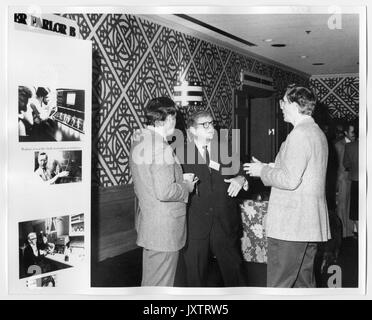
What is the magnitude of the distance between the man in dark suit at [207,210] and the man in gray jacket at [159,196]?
163 mm

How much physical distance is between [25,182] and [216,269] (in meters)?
1.16

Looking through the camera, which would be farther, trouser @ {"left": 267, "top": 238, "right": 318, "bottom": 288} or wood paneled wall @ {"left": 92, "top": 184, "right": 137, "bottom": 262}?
wood paneled wall @ {"left": 92, "top": 184, "right": 137, "bottom": 262}

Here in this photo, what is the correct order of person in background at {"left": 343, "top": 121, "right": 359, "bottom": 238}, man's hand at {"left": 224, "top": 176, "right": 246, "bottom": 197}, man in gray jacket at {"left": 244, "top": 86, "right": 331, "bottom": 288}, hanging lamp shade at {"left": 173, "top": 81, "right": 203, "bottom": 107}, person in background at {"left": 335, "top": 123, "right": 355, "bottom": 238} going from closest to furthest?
man in gray jacket at {"left": 244, "top": 86, "right": 331, "bottom": 288}, man's hand at {"left": 224, "top": 176, "right": 246, "bottom": 197}, person in background at {"left": 343, "top": 121, "right": 359, "bottom": 238}, hanging lamp shade at {"left": 173, "top": 81, "right": 203, "bottom": 107}, person in background at {"left": 335, "top": 123, "right": 355, "bottom": 238}

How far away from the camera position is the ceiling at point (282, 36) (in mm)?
2902

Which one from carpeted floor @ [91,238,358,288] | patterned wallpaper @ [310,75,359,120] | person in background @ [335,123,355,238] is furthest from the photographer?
patterned wallpaper @ [310,75,359,120]

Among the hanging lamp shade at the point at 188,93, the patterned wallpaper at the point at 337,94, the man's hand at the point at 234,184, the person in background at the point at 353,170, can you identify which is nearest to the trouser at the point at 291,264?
the man's hand at the point at 234,184

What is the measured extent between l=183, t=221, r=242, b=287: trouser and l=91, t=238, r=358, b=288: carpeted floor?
6 cm

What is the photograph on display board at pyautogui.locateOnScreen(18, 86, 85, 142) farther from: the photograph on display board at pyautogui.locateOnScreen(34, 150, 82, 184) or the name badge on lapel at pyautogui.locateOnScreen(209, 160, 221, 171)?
the name badge on lapel at pyautogui.locateOnScreen(209, 160, 221, 171)

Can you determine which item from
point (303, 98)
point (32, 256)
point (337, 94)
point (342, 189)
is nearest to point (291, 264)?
point (303, 98)

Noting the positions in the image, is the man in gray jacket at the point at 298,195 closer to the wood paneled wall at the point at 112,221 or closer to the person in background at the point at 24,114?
the wood paneled wall at the point at 112,221

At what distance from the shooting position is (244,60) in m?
4.25

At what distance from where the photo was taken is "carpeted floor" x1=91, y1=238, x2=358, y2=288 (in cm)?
210

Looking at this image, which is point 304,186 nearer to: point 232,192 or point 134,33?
point 232,192

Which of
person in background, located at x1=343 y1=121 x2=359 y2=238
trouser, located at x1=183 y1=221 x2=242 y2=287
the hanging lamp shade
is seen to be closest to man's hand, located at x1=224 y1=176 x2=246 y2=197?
trouser, located at x1=183 y1=221 x2=242 y2=287
